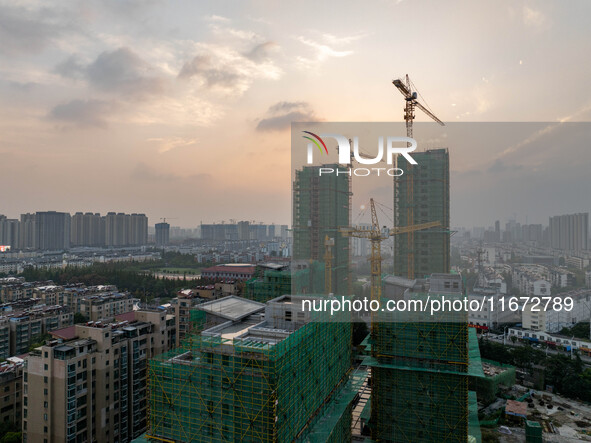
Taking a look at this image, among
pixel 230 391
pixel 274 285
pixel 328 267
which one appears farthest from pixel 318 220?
pixel 230 391

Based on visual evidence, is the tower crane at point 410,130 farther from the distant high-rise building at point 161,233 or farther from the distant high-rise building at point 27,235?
the distant high-rise building at point 161,233

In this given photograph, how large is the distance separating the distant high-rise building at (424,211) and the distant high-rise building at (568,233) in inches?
149

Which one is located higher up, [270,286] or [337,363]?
[270,286]

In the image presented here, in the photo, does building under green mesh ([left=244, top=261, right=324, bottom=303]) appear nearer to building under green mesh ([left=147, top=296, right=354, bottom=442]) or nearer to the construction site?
the construction site

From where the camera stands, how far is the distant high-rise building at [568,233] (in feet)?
14.4

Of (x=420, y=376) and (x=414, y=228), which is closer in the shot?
(x=420, y=376)

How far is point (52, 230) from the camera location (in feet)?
93.8

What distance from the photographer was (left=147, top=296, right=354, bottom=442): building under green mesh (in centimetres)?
301

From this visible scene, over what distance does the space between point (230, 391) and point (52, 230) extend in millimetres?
30964

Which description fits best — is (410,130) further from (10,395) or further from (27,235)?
(27,235)

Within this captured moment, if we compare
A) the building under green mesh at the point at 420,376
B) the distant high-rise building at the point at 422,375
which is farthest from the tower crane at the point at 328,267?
the building under green mesh at the point at 420,376

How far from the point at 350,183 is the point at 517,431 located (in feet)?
23.8

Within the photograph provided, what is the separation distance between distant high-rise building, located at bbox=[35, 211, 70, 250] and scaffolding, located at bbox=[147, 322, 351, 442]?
3018 cm

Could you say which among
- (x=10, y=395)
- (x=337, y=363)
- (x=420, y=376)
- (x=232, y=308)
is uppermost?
(x=232, y=308)
